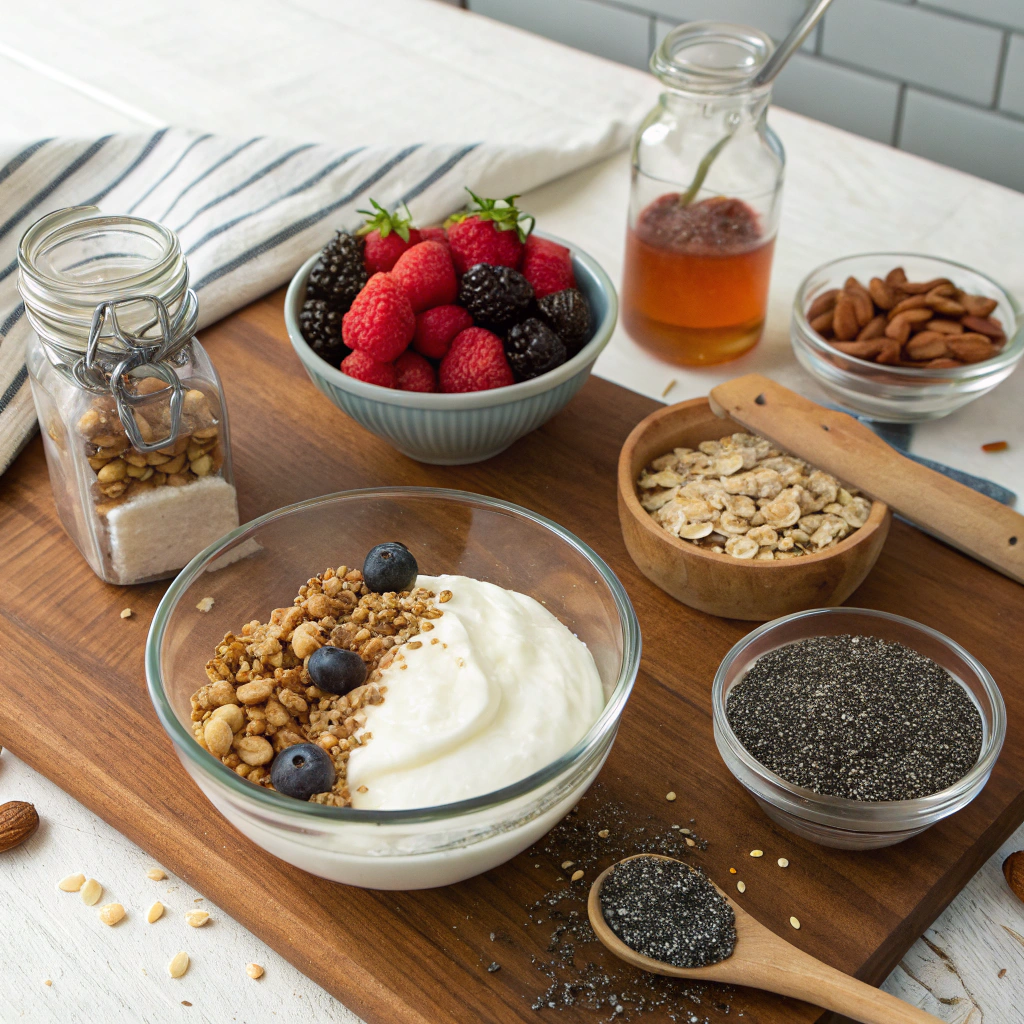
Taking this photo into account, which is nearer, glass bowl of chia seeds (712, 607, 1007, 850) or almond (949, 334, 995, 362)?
glass bowl of chia seeds (712, 607, 1007, 850)

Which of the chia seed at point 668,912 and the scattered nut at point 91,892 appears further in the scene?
the scattered nut at point 91,892

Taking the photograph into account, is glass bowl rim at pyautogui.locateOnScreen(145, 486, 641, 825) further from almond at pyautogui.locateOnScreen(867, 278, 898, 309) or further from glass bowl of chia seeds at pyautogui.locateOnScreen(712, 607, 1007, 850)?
almond at pyautogui.locateOnScreen(867, 278, 898, 309)

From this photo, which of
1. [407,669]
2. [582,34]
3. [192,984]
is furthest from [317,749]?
[582,34]

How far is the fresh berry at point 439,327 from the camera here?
1.21 m

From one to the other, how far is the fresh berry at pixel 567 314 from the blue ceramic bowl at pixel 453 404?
2 centimetres

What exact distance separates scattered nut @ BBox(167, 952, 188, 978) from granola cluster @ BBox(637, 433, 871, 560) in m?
0.60

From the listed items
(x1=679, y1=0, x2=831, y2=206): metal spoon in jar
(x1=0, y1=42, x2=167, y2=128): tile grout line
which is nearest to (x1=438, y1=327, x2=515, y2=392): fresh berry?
(x1=679, y1=0, x2=831, y2=206): metal spoon in jar

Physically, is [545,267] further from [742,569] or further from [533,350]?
[742,569]

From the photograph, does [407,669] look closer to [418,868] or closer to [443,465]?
[418,868]

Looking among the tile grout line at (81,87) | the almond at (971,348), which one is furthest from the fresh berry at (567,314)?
the tile grout line at (81,87)

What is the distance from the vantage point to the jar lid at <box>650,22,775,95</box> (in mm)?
1302

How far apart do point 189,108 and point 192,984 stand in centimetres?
153

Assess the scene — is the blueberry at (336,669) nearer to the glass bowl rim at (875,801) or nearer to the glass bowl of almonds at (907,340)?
the glass bowl rim at (875,801)

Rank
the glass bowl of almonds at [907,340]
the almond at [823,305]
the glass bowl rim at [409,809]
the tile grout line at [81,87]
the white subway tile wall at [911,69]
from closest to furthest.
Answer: the glass bowl rim at [409,809] < the glass bowl of almonds at [907,340] < the almond at [823,305] < the tile grout line at [81,87] < the white subway tile wall at [911,69]
